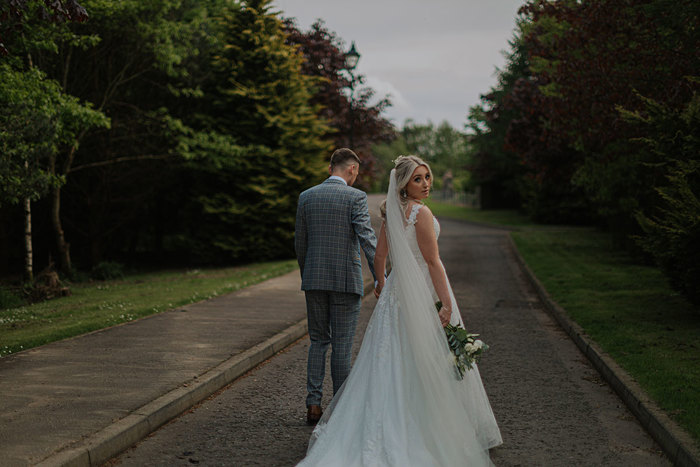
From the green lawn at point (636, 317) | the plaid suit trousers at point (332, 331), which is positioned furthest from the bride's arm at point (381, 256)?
the green lawn at point (636, 317)

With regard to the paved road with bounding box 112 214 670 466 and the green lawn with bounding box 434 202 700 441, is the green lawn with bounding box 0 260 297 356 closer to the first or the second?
the paved road with bounding box 112 214 670 466

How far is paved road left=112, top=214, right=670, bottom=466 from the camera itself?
4.94 meters

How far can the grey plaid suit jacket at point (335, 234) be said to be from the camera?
5.55m

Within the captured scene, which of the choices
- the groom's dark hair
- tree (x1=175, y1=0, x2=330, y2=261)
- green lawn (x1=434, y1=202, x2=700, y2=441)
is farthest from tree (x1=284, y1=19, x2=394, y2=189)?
the groom's dark hair

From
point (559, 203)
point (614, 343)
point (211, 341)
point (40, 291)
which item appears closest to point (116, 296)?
point (40, 291)

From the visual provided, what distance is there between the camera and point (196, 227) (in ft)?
82.8

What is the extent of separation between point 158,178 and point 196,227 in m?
2.39

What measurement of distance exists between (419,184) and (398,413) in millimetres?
1761

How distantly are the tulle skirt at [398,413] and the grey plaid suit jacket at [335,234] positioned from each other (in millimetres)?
513

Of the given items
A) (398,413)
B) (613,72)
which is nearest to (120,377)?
(398,413)

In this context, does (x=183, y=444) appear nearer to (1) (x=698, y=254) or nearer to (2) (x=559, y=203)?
(1) (x=698, y=254)

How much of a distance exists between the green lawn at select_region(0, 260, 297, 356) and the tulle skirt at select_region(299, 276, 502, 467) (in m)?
5.13

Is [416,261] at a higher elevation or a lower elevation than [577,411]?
higher

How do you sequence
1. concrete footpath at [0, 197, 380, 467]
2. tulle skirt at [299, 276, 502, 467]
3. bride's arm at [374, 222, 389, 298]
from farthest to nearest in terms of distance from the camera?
bride's arm at [374, 222, 389, 298] → concrete footpath at [0, 197, 380, 467] → tulle skirt at [299, 276, 502, 467]
